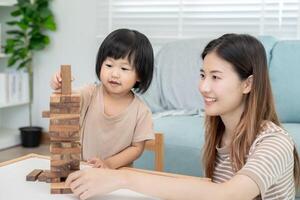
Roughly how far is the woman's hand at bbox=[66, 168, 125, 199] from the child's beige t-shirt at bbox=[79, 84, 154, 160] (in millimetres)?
520

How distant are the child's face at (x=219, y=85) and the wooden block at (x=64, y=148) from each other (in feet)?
1.07

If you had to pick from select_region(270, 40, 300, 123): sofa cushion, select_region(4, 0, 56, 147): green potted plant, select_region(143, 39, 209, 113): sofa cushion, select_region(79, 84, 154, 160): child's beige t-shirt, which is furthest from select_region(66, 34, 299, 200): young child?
select_region(4, 0, 56, 147): green potted plant

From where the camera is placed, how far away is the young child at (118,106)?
143 centimetres

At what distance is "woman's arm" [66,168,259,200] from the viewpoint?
903 millimetres

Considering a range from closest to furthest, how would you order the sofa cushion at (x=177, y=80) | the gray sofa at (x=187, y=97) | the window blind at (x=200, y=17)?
the gray sofa at (x=187, y=97), the sofa cushion at (x=177, y=80), the window blind at (x=200, y=17)

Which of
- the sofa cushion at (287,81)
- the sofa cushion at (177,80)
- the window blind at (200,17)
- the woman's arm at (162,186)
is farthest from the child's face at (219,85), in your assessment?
the window blind at (200,17)

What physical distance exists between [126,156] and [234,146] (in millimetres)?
456

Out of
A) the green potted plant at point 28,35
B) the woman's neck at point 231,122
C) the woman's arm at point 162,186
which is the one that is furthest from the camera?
the green potted plant at point 28,35

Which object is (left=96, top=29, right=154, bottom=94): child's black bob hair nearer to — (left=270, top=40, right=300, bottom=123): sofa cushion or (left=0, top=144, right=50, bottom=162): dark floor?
(left=270, top=40, right=300, bottom=123): sofa cushion

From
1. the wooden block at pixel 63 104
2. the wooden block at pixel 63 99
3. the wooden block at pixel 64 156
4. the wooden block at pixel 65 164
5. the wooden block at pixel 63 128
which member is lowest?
the wooden block at pixel 65 164

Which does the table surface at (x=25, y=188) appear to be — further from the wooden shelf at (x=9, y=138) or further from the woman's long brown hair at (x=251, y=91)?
the wooden shelf at (x=9, y=138)

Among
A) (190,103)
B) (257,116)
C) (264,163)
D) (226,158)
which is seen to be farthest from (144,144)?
(190,103)

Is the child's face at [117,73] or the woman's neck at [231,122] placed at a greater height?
the child's face at [117,73]

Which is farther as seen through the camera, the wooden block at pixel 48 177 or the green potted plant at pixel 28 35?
the green potted plant at pixel 28 35
